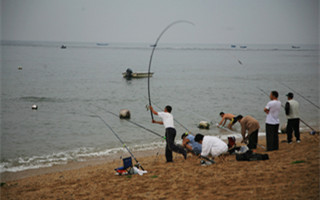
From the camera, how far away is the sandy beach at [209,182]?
531cm

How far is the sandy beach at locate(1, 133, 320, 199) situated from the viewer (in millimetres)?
5309

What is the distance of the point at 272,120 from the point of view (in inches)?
319

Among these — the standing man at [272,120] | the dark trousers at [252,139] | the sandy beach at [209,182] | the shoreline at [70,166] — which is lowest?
the shoreline at [70,166]

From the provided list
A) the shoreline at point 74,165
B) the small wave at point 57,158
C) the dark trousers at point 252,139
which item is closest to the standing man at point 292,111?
the dark trousers at point 252,139

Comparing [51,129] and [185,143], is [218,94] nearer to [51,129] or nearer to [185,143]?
[51,129]

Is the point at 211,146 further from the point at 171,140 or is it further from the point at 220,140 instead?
the point at 171,140

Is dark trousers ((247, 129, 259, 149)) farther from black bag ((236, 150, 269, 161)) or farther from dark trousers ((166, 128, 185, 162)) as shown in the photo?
dark trousers ((166, 128, 185, 162))

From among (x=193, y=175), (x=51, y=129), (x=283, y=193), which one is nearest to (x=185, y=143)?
(x=193, y=175)

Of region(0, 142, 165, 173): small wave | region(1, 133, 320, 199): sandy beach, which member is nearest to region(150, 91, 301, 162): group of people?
region(1, 133, 320, 199): sandy beach

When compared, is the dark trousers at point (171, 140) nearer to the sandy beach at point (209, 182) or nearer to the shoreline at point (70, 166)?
the sandy beach at point (209, 182)

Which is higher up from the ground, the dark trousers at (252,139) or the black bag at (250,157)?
the dark trousers at (252,139)

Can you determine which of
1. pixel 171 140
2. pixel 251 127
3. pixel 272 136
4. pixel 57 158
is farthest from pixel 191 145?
pixel 57 158

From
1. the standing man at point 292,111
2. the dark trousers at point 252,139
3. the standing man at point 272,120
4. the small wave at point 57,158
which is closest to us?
the standing man at point 272,120

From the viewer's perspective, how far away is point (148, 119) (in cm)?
1914
